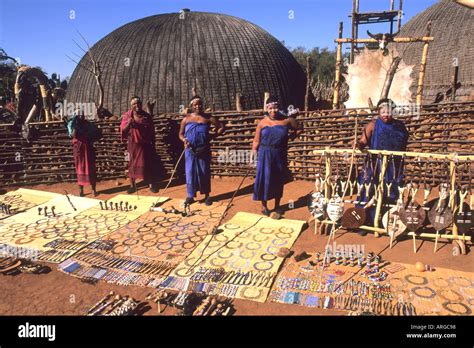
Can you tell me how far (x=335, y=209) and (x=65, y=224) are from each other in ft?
14.3

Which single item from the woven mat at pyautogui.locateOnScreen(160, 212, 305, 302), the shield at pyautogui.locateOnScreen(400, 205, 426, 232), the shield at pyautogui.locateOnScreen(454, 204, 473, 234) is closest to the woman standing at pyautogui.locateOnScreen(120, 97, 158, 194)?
the woven mat at pyautogui.locateOnScreen(160, 212, 305, 302)

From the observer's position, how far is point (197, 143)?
6145mm

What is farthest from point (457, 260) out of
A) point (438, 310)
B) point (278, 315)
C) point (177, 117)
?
point (177, 117)

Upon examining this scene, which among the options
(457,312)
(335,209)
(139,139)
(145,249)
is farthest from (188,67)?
(457,312)

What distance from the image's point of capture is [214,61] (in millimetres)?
13375

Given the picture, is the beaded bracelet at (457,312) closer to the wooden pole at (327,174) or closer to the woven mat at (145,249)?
the wooden pole at (327,174)

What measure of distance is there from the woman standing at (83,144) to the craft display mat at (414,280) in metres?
4.79

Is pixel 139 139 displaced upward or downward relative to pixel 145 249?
upward

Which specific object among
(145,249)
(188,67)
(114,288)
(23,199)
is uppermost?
(188,67)

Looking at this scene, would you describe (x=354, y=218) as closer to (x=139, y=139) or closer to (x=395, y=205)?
(x=395, y=205)

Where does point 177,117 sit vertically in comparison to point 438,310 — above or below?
above

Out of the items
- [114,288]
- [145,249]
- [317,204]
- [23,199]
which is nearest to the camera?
[114,288]
